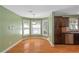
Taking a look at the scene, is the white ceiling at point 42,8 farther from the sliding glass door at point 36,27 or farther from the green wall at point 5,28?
the sliding glass door at point 36,27

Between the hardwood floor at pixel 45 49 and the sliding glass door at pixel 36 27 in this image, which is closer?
the hardwood floor at pixel 45 49

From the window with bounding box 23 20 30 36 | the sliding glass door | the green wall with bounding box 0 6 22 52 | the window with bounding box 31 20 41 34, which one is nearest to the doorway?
the green wall with bounding box 0 6 22 52

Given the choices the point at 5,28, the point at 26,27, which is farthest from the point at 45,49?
the point at 26,27

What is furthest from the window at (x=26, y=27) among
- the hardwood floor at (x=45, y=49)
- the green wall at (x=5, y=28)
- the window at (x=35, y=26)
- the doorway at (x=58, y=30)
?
the green wall at (x=5, y=28)

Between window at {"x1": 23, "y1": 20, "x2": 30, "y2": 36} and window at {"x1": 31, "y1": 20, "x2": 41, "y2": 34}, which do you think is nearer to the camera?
window at {"x1": 23, "y1": 20, "x2": 30, "y2": 36}

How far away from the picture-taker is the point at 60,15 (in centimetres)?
877

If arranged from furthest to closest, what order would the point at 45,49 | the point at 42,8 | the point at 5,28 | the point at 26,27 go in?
the point at 26,27 < the point at 45,49 < the point at 42,8 < the point at 5,28

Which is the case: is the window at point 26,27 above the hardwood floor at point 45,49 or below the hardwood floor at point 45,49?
above

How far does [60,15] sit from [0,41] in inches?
184

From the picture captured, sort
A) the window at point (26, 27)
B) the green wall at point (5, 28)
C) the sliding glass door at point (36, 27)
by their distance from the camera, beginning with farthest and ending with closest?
the sliding glass door at point (36, 27) < the window at point (26, 27) < the green wall at point (5, 28)

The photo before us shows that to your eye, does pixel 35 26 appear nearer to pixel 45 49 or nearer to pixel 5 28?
pixel 45 49

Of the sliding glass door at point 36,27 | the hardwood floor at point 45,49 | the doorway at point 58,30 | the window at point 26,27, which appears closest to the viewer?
the hardwood floor at point 45,49

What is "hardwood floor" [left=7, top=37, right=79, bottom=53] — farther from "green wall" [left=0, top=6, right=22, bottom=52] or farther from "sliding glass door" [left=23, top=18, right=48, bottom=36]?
"sliding glass door" [left=23, top=18, right=48, bottom=36]
